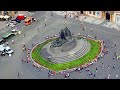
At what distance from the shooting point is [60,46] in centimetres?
5894

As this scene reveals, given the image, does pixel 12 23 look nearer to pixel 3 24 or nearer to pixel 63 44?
pixel 3 24

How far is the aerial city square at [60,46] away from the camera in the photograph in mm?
53375

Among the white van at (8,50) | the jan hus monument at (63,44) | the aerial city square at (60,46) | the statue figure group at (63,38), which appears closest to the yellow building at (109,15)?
the aerial city square at (60,46)

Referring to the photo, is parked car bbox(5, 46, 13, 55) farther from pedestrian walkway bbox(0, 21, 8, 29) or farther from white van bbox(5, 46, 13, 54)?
pedestrian walkway bbox(0, 21, 8, 29)

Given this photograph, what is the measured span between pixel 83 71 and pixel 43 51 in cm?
1278

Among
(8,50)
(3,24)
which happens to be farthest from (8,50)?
(3,24)

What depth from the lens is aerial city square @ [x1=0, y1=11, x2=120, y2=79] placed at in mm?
53375

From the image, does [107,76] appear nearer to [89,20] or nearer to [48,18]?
[89,20]

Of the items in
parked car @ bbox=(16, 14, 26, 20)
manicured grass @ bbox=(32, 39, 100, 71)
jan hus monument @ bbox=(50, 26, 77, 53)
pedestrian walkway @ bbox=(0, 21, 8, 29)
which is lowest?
manicured grass @ bbox=(32, 39, 100, 71)

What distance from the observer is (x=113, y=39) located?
2547 inches

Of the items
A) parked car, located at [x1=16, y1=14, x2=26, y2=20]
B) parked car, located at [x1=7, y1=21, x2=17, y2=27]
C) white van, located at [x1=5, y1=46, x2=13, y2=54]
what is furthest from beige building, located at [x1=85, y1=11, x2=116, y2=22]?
white van, located at [x1=5, y1=46, x2=13, y2=54]

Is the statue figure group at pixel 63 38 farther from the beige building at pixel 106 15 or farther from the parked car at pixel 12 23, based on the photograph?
the parked car at pixel 12 23
